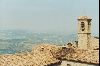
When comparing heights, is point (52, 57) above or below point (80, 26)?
below

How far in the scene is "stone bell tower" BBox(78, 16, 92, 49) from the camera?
39.5 m

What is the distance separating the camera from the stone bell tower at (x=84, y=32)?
39500 millimetres

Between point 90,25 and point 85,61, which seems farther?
point 90,25

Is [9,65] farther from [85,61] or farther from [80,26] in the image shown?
[80,26]

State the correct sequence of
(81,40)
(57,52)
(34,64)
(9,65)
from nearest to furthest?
(9,65), (34,64), (57,52), (81,40)

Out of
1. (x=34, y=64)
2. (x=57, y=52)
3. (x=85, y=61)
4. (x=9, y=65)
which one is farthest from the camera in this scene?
(x=57, y=52)

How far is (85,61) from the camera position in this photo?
1163 inches

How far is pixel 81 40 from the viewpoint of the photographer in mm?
39625

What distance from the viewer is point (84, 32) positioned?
130ft

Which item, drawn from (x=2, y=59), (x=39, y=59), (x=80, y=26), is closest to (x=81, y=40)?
(x=80, y=26)

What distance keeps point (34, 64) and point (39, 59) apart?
163 centimetres

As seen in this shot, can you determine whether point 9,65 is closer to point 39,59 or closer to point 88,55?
point 39,59

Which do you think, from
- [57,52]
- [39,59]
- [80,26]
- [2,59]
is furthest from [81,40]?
[2,59]

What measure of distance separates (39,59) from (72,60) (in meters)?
3.17
